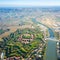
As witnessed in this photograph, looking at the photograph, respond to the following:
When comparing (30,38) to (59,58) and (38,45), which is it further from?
(59,58)

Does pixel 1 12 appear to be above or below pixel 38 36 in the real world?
above

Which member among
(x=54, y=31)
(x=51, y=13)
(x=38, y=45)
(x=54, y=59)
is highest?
(x=51, y=13)

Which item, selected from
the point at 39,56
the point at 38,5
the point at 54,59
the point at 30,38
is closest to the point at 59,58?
the point at 54,59

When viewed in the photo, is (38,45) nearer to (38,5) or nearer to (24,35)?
(24,35)

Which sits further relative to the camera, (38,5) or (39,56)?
(38,5)

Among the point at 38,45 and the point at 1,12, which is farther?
the point at 1,12

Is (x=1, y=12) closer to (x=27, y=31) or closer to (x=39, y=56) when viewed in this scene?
(x=27, y=31)

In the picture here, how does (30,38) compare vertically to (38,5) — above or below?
below

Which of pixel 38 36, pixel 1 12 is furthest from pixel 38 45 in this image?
pixel 1 12
